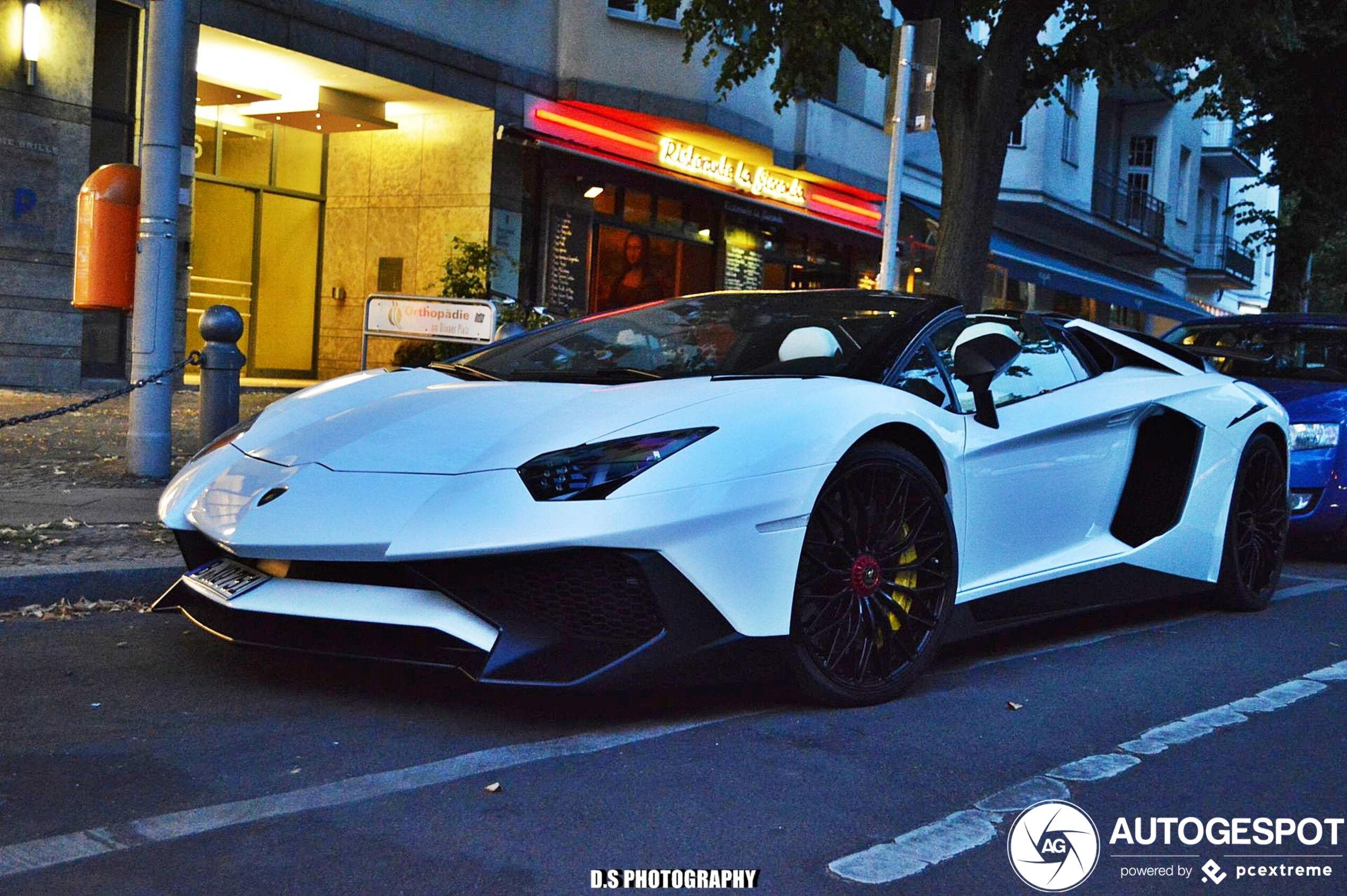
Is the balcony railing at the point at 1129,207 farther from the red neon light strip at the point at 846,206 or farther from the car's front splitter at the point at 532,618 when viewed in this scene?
the car's front splitter at the point at 532,618

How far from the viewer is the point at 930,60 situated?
8805 mm

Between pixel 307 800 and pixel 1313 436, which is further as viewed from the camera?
pixel 1313 436

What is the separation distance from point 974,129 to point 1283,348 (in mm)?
3886

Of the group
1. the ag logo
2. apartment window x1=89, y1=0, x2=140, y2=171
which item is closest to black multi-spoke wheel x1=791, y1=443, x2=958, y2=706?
the ag logo

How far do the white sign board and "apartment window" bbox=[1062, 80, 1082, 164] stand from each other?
67.4ft

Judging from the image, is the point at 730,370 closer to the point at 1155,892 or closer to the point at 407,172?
the point at 1155,892

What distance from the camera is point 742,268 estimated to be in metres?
20.6

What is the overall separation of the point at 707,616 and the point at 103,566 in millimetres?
2497

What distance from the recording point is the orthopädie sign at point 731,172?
17.9m

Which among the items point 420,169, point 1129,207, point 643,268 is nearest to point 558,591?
point 420,169

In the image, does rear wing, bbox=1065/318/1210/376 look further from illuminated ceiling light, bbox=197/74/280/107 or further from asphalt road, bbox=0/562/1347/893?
illuminated ceiling light, bbox=197/74/280/107

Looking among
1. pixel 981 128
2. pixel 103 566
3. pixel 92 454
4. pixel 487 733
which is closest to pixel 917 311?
pixel 487 733

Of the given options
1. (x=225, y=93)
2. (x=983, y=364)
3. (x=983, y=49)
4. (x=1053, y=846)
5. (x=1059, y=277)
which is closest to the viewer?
(x=1053, y=846)

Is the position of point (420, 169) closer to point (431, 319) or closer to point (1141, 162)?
point (431, 319)
